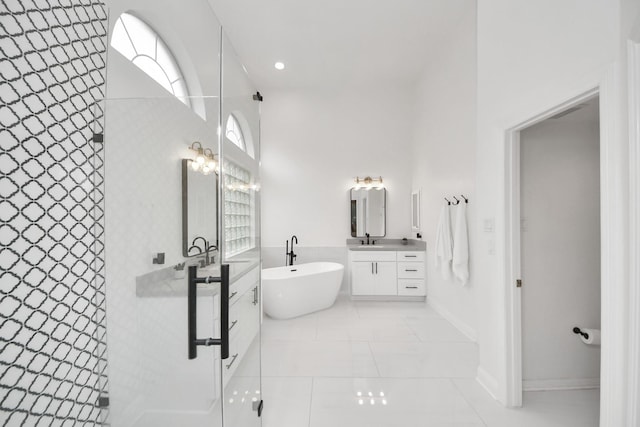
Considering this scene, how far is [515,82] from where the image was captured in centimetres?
204

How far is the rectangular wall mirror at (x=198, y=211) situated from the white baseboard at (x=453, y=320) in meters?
3.07

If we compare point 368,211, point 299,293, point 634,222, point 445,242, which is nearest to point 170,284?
point 634,222

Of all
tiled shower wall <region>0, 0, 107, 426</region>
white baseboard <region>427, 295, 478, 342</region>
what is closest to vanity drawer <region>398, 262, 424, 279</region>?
white baseboard <region>427, 295, 478, 342</region>

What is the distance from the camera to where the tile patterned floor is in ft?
6.49

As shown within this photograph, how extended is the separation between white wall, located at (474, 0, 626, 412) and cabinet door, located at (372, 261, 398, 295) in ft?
7.28

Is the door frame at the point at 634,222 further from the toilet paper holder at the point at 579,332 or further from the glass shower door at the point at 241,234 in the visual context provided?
the glass shower door at the point at 241,234

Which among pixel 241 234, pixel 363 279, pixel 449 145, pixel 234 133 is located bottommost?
pixel 363 279

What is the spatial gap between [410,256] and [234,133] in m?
3.85

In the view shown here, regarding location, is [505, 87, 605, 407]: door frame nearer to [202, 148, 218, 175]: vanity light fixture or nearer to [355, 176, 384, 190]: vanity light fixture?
[202, 148, 218, 175]: vanity light fixture

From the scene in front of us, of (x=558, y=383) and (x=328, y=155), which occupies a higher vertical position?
(x=328, y=155)

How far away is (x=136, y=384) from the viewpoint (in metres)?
0.92

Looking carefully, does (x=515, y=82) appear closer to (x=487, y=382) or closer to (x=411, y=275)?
(x=487, y=382)

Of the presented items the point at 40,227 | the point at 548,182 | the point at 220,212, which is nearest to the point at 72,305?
the point at 40,227

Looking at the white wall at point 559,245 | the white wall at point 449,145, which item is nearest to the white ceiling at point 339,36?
the white wall at point 449,145
